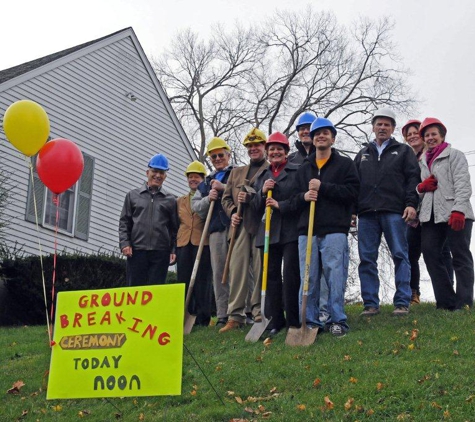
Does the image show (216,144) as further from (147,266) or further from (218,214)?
(147,266)

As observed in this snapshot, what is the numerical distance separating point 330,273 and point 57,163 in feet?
12.5

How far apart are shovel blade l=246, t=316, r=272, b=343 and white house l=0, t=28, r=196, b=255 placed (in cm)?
844

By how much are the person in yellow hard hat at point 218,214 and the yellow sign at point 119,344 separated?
3325 millimetres

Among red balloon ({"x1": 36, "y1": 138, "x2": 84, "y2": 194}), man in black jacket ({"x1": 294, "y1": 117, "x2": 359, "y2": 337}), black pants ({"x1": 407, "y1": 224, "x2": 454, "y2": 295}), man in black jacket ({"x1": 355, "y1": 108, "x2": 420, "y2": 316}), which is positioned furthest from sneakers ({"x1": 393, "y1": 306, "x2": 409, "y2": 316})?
red balloon ({"x1": 36, "y1": 138, "x2": 84, "y2": 194})

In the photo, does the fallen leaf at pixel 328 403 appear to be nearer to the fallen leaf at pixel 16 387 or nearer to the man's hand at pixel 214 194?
the fallen leaf at pixel 16 387

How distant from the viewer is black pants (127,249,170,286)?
11.3 m

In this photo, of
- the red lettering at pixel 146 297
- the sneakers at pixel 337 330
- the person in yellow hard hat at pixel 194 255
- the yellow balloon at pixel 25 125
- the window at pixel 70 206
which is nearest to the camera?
the red lettering at pixel 146 297

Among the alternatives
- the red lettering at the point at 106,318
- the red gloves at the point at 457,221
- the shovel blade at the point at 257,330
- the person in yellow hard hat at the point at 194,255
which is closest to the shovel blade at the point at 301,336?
the shovel blade at the point at 257,330

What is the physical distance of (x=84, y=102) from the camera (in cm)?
1970

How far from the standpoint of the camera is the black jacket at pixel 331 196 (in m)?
9.11

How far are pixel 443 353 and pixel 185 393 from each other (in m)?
2.32

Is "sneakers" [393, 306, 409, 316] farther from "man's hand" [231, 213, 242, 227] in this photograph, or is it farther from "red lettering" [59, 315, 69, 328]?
"red lettering" [59, 315, 69, 328]

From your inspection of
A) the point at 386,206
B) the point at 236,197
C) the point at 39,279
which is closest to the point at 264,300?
the point at 236,197

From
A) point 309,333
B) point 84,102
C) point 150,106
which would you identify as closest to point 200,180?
point 309,333
